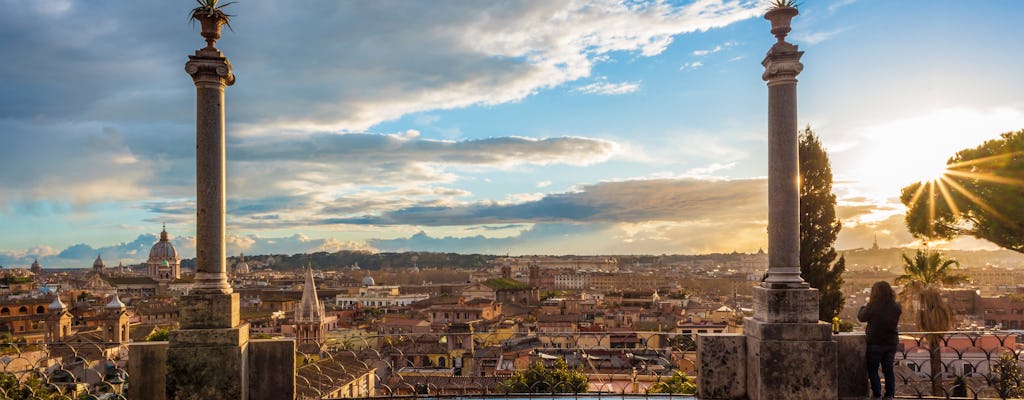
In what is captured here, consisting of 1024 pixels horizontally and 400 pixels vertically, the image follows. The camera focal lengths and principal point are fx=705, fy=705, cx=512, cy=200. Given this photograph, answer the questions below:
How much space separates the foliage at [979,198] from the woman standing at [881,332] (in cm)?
1033

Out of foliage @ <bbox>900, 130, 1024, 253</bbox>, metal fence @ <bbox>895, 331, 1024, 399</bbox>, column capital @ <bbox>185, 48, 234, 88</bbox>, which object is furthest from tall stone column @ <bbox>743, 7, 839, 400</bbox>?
foliage @ <bbox>900, 130, 1024, 253</bbox>

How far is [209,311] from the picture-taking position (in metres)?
6.79

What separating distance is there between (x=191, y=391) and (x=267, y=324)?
6058 centimetres

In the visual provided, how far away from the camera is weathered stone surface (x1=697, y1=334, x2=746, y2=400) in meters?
7.16

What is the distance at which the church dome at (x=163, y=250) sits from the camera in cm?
14100

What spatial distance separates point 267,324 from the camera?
63.4 m

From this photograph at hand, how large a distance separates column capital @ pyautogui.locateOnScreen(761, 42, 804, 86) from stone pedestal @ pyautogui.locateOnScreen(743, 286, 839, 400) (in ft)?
6.92

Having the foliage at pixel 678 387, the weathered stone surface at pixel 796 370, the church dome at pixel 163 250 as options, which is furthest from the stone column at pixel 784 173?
the church dome at pixel 163 250

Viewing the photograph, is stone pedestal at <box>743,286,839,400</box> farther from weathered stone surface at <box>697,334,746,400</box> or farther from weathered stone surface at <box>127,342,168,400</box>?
weathered stone surface at <box>127,342,168,400</box>

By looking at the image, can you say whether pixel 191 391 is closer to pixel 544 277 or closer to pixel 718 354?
pixel 718 354

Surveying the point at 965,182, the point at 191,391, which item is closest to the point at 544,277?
the point at 965,182

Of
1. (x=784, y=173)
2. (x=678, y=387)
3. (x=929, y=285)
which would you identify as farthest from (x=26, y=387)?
(x=929, y=285)

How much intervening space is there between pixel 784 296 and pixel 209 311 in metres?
5.59

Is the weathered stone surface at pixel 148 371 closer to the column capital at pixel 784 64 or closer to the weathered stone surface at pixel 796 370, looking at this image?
the weathered stone surface at pixel 796 370
